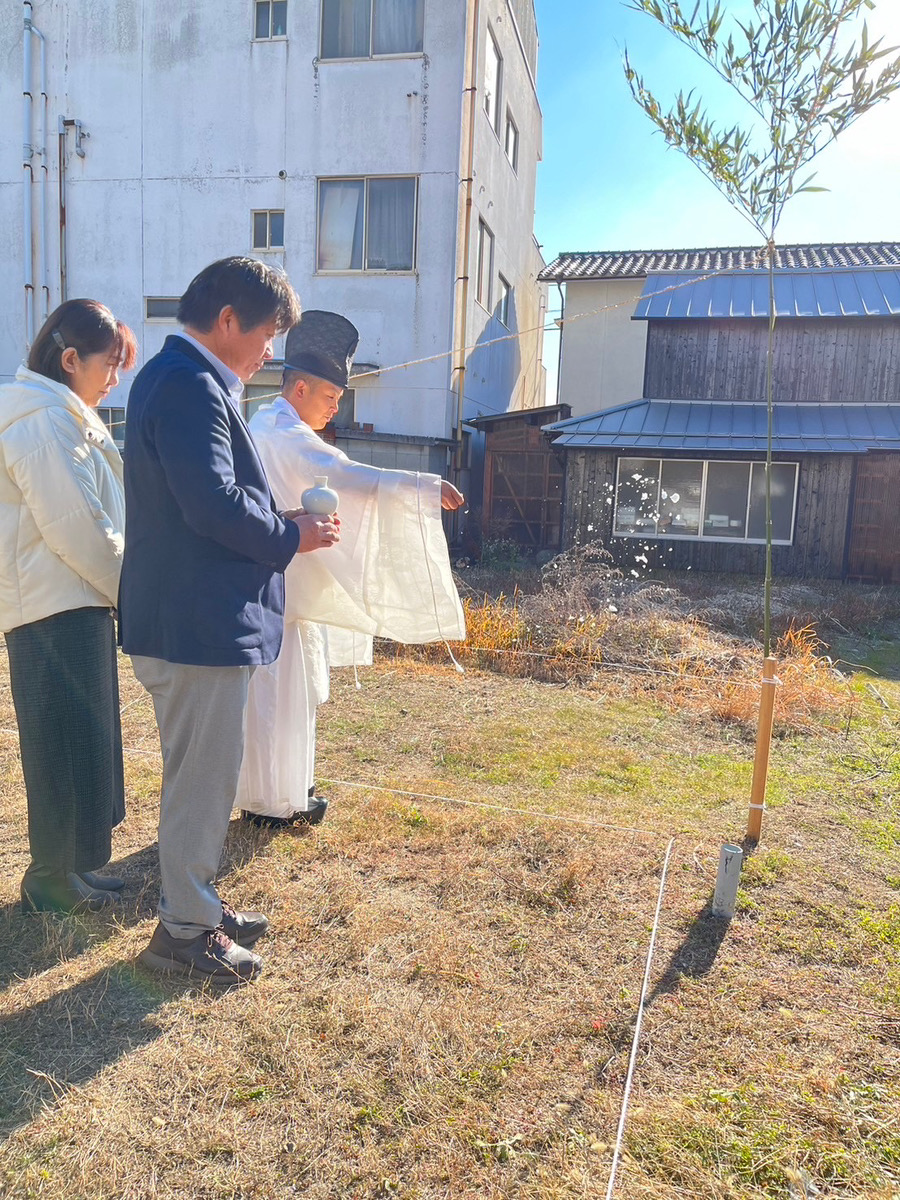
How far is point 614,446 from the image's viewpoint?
12.2m

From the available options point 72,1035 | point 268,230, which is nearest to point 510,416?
point 268,230

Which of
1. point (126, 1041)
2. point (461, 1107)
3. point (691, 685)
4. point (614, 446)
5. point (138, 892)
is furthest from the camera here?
point (614, 446)

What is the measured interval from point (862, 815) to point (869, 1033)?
1703 millimetres

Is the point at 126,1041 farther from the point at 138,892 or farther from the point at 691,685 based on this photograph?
the point at 691,685

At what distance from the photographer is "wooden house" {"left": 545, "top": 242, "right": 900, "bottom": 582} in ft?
40.5

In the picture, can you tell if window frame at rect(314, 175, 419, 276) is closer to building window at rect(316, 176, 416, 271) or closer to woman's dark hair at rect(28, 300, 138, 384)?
building window at rect(316, 176, 416, 271)

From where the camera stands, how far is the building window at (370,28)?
1248 cm

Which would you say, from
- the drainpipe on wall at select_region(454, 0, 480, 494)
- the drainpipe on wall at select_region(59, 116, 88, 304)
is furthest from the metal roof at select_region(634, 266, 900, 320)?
the drainpipe on wall at select_region(59, 116, 88, 304)

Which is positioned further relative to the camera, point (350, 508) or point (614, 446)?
point (614, 446)

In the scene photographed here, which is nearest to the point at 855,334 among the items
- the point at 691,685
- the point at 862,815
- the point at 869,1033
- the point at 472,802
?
the point at 691,685

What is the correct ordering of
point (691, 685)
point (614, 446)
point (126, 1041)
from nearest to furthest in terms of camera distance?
point (126, 1041) < point (691, 685) < point (614, 446)

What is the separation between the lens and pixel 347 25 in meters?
12.6

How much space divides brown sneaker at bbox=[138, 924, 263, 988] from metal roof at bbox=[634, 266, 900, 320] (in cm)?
1265

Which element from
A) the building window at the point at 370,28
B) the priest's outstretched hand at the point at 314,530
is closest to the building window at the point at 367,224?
the building window at the point at 370,28
